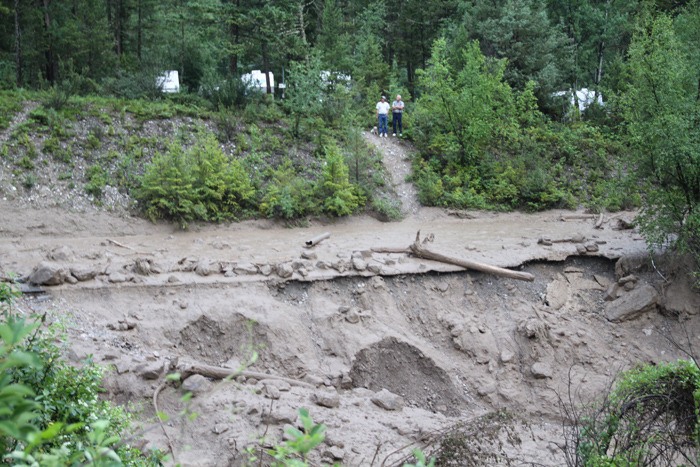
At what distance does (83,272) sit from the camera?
13500 mm

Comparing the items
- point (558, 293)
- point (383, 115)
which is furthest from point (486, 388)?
point (383, 115)

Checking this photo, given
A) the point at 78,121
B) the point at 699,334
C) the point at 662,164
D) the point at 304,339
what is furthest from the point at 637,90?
the point at 78,121

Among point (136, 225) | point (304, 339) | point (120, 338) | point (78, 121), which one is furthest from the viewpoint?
point (78, 121)

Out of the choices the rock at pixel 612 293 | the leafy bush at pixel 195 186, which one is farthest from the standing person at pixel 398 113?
the rock at pixel 612 293

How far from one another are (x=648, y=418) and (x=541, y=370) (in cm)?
558

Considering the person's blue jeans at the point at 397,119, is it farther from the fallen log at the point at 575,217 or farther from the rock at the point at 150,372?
the rock at the point at 150,372

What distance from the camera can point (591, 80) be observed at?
3262cm

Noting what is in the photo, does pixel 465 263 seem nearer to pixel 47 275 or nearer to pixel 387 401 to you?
pixel 387 401

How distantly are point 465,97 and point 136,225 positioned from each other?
36.3 feet

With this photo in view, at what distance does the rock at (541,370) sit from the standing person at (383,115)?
1205 centimetres

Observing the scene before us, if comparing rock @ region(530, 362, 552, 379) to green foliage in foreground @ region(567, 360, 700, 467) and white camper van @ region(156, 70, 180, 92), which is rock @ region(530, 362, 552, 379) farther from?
white camper van @ region(156, 70, 180, 92)

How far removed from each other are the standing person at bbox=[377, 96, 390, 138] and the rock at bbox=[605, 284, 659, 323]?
1091 centimetres

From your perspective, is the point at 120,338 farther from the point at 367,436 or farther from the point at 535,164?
the point at 535,164

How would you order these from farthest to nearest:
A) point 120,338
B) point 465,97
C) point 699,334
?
1. point 465,97
2. point 699,334
3. point 120,338
